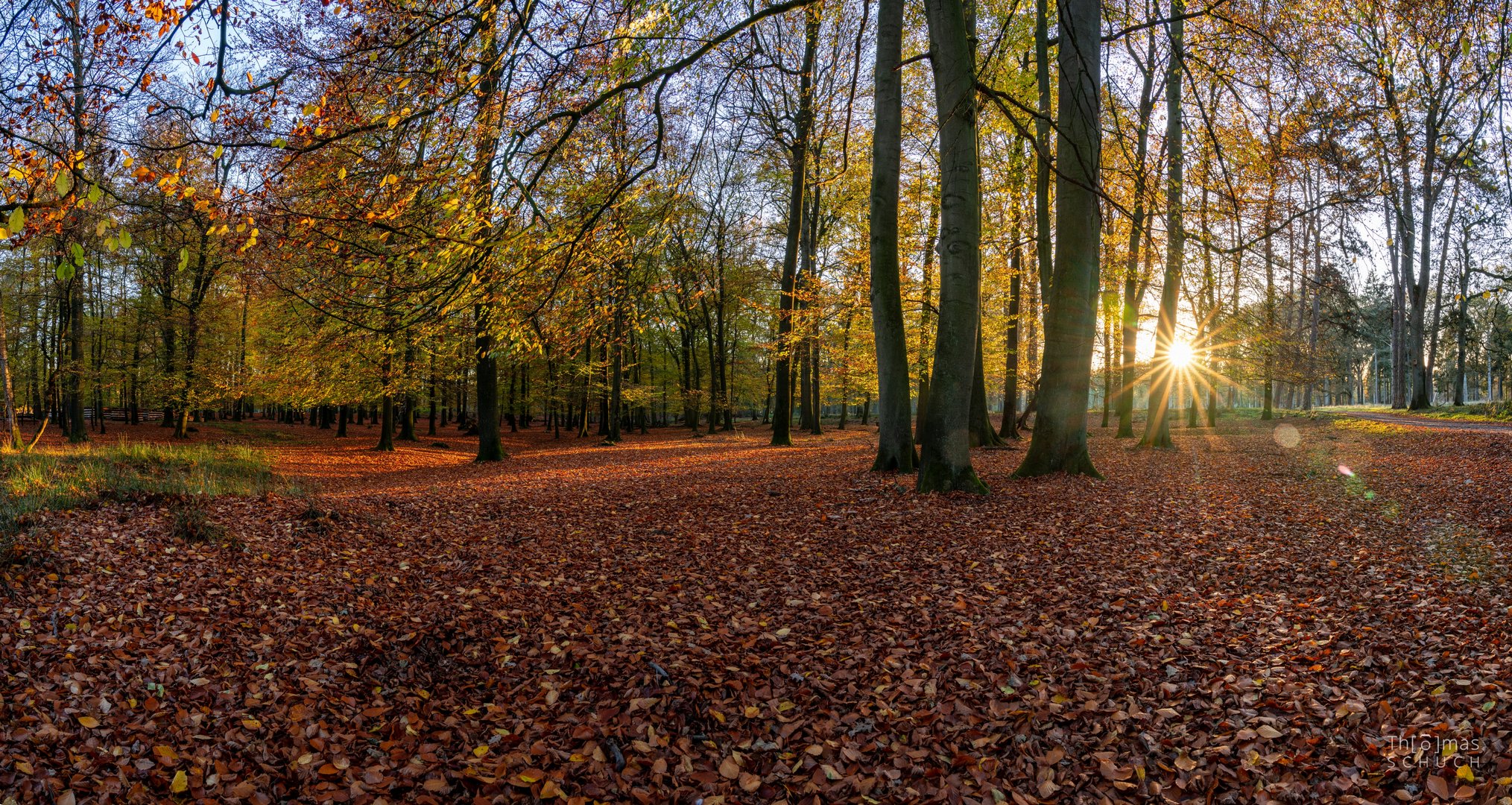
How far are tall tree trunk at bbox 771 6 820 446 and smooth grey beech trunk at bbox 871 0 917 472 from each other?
1.20 meters

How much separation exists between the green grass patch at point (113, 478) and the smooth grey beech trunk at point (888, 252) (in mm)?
8510

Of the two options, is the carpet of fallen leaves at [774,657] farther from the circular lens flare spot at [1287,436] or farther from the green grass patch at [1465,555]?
the circular lens flare spot at [1287,436]

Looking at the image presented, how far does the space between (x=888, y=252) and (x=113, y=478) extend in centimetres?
1023

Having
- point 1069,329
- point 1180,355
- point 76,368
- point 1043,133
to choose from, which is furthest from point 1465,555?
point 76,368

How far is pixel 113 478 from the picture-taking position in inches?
296

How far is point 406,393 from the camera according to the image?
68.0 ft

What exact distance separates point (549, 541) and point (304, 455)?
49.7ft

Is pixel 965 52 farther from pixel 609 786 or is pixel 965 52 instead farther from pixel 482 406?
pixel 482 406

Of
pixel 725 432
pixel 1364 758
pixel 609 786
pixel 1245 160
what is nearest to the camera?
pixel 1364 758

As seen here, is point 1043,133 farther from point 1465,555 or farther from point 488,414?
point 488,414

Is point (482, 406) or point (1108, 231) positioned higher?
point (1108, 231)

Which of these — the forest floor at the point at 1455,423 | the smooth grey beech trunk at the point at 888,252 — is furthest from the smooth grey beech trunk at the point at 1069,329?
the forest floor at the point at 1455,423

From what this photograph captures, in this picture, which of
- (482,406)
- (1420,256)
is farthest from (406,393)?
(1420,256)

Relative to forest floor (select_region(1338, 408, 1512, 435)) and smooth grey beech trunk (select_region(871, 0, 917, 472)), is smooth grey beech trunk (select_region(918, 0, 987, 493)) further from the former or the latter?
forest floor (select_region(1338, 408, 1512, 435))
